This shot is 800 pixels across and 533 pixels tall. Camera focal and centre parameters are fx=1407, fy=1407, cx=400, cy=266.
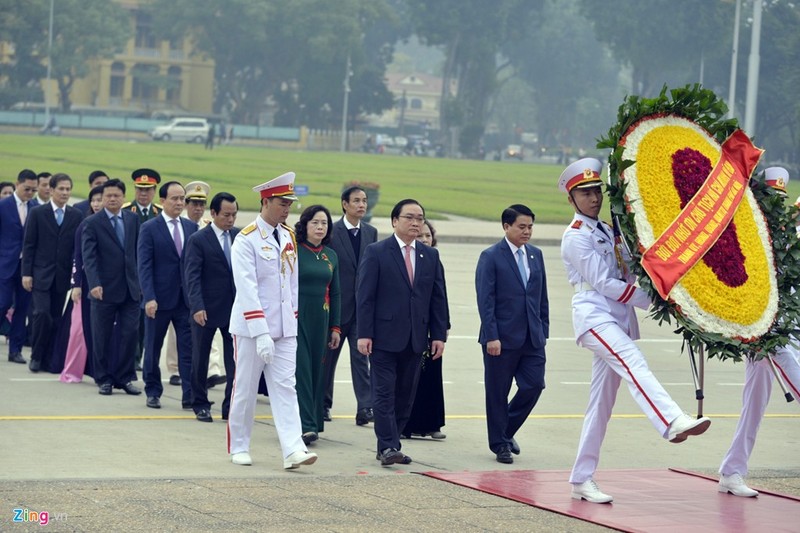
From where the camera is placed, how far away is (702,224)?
7.95m

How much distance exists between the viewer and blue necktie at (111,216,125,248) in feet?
40.1

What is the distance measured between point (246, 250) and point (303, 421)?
59.3 inches

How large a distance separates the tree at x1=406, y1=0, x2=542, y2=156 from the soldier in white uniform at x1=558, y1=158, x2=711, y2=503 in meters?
102


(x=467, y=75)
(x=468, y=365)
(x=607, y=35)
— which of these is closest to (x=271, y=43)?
(x=467, y=75)

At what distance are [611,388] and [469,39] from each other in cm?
10794

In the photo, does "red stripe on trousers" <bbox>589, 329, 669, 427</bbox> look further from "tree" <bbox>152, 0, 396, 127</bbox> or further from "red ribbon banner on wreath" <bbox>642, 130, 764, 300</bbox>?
"tree" <bbox>152, 0, 396, 127</bbox>

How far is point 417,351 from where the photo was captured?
9477mm

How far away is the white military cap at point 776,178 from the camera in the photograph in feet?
28.1

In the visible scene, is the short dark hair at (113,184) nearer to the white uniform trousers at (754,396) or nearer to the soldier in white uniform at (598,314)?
the soldier in white uniform at (598,314)

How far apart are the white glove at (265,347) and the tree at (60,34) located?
3630 inches

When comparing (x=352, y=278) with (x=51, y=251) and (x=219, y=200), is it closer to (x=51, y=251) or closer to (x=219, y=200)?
(x=219, y=200)

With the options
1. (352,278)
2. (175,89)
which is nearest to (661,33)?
(175,89)

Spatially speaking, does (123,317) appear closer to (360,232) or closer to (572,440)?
(360,232)

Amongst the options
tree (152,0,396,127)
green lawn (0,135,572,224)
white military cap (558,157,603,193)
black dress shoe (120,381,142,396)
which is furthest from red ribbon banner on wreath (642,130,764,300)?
tree (152,0,396,127)
